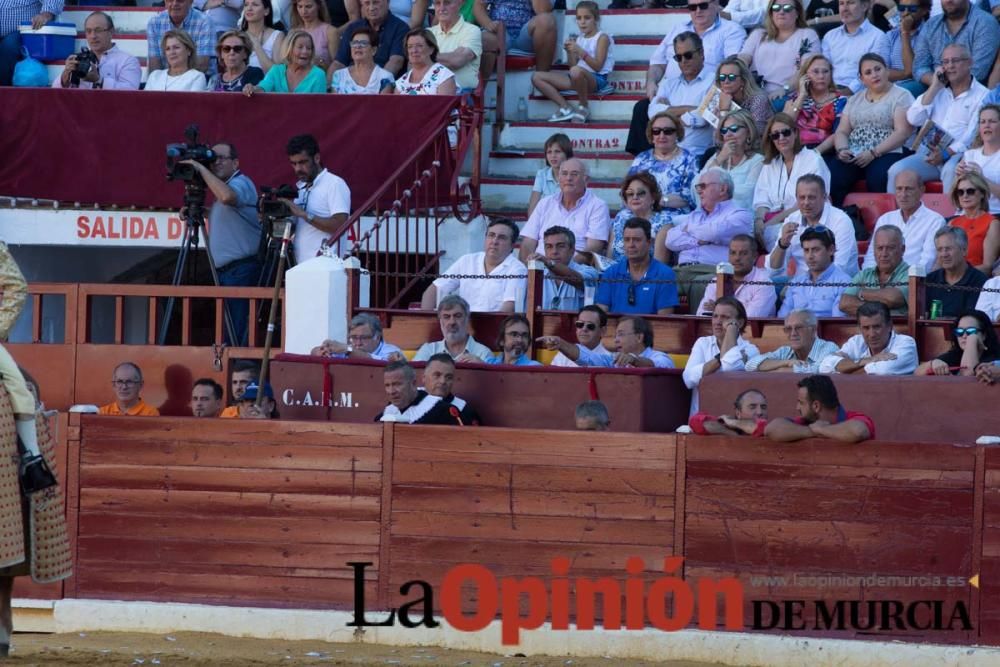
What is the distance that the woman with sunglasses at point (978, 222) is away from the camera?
422 inches

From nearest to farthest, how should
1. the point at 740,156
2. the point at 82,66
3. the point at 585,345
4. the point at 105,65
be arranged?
the point at 585,345, the point at 740,156, the point at 82,66, the point at 105,65

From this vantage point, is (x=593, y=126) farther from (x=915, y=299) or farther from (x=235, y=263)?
(x=915, y=299)

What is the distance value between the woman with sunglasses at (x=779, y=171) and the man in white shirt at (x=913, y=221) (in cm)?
64

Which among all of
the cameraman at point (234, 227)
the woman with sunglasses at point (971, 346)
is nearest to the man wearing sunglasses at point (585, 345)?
the woman with sunglasses at point (971, 346)

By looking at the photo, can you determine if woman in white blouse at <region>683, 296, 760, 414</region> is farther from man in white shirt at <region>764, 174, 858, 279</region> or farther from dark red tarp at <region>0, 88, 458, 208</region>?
dark red tarp at <region>0, 88, 458, 208</region>

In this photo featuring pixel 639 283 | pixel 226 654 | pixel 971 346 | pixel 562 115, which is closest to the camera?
pixel 226 654

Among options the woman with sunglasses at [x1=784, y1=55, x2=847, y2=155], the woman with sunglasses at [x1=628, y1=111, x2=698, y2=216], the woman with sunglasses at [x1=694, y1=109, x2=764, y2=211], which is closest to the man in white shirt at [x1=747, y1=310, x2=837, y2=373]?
the woman with sunglasses at [x1=694, y1=109, x2=764, y2=211]

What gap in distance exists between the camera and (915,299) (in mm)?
9945

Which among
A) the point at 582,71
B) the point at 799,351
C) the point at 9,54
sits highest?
the point at 9,54

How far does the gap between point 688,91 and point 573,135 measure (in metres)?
1.20

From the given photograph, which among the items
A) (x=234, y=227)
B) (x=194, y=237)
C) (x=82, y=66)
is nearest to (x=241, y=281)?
(x=234, y=227)

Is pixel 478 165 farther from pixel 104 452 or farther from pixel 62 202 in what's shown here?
pixel 104 452

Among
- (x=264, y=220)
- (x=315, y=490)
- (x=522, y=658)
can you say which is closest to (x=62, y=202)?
(x=264, y=220)

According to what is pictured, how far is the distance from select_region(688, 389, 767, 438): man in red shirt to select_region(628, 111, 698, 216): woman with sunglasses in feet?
10.2
